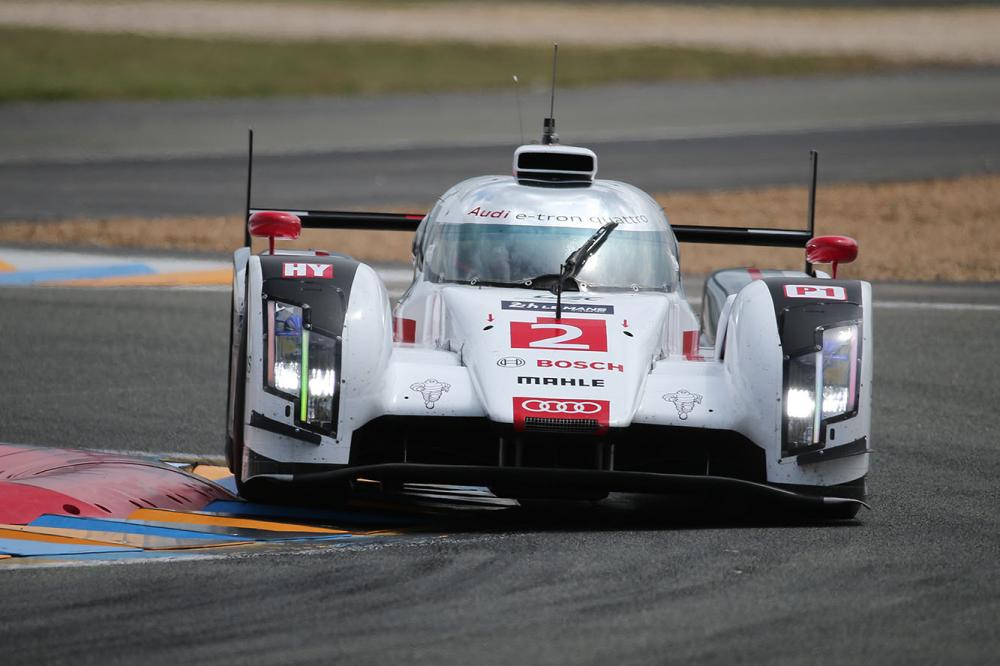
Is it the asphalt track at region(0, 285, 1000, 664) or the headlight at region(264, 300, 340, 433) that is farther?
the headlight at region(264, 300, 340, 433)

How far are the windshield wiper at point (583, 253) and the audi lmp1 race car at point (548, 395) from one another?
345 mm

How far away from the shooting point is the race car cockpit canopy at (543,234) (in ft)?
26.9

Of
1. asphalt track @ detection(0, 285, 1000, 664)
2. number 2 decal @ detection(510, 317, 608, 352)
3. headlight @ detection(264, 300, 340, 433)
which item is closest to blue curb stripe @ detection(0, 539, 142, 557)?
asphalt track @ detection(0, 285, 1000, 664)

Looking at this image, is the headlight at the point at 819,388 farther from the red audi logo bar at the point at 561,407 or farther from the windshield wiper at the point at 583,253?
the windshield wiper at the point at 583,253

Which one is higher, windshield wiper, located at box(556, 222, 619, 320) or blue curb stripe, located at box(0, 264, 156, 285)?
windshield wiper, located at box(556, 222, 619, 320)

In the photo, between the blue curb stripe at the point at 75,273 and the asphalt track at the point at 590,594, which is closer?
the asphalt track at the point at 590,594

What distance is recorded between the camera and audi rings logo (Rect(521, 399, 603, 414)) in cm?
680

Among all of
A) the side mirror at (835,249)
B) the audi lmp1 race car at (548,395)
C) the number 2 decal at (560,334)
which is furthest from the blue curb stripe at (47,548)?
the side mirror at (835,249)

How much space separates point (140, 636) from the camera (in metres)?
5.24

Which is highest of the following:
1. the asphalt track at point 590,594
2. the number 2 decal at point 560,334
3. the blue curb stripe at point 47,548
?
the number 2 decal at point 560,334

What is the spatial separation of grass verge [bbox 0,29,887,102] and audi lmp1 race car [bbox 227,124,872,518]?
75.8 feet

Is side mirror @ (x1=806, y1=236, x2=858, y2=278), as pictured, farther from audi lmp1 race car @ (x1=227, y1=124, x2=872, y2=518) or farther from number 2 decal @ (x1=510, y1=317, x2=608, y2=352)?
number 2 decal @ (x1=510, y1=317, x2=608, y2=352)

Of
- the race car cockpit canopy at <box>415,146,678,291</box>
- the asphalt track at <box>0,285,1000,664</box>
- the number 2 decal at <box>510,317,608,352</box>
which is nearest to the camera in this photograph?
the asphalt track at <box>0,285,1000,664</box>

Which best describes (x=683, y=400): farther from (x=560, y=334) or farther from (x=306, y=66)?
(x=306, y=66)
